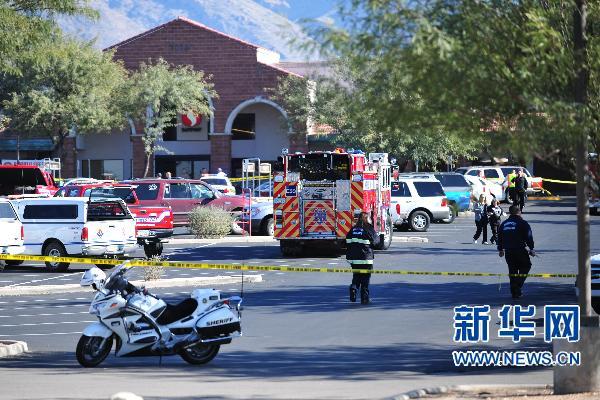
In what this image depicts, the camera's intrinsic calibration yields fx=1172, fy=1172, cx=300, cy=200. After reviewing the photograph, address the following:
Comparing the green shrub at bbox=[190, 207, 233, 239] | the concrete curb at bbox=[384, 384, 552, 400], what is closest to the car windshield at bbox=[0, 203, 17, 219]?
the green shrub at bbox=[190, 207, 233, 239]

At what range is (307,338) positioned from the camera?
677 inches

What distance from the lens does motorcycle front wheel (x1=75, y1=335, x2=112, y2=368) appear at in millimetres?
15008

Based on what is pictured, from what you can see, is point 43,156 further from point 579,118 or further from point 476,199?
point 579,118

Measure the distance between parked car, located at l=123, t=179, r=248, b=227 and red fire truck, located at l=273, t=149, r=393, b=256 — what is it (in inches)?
292

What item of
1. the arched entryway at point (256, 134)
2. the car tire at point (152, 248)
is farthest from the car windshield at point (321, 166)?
the arched entryway at point (256, 134)

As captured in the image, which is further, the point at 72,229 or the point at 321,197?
the point at 321,197

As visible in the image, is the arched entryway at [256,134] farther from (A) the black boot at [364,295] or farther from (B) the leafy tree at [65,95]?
(A) the black boot at [364,295]

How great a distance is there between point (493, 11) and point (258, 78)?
56524 mm

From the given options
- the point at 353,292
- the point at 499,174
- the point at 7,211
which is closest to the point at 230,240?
the point at 7,211

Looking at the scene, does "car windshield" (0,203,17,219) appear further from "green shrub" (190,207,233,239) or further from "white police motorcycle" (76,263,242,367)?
"white police motorcycle" (76,263,242,367)

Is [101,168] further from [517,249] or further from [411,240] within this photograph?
[517,249]

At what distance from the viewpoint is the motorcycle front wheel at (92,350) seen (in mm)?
15008

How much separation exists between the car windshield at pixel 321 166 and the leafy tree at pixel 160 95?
110 feet

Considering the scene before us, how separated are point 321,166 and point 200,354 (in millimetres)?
15167
